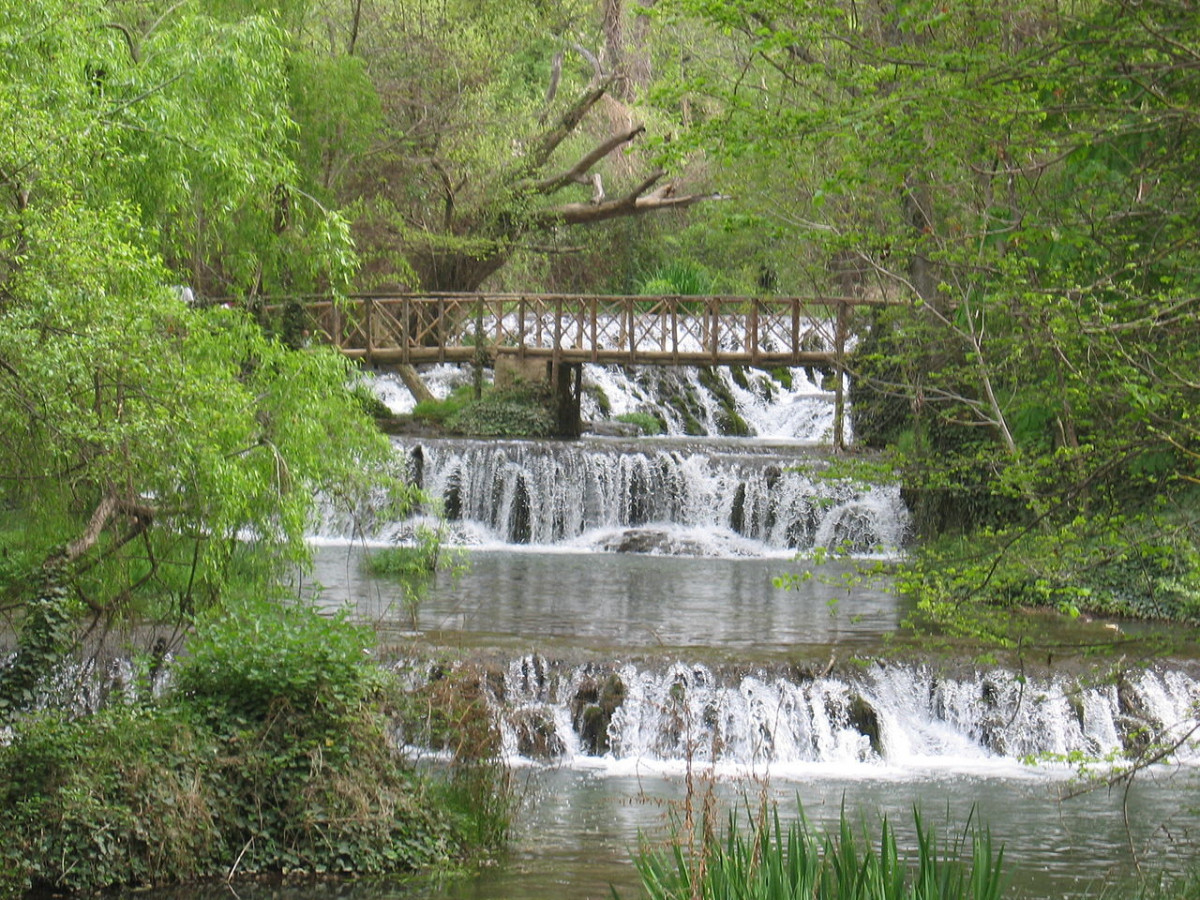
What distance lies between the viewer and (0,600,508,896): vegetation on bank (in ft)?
24.1

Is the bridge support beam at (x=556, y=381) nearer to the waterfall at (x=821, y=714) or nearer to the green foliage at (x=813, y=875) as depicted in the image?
the waterfall at (x=821, y=714)

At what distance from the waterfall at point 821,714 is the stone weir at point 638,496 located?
8.87 metres

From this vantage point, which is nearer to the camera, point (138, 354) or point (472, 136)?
point (138, 354)

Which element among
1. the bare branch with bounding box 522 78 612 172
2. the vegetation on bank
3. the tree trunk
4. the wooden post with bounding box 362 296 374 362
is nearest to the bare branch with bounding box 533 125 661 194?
the bare branch with bounding box 522 78 612 172

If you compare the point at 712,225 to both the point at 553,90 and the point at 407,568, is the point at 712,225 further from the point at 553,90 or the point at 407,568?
the point at 553,90

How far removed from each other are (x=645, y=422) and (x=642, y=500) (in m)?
5.84

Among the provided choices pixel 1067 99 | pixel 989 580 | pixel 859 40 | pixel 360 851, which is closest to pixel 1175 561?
pixel 989 580

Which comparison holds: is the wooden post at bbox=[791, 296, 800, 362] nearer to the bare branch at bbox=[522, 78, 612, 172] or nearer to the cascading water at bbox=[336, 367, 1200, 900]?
the cascading water at bbox=[336, 367, 1200, 900]

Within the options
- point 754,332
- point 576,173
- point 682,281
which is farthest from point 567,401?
point 682,281

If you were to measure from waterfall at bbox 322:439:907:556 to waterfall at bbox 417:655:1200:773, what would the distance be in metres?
8.70

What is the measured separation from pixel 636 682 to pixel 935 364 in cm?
654

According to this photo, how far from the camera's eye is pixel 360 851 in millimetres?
7883

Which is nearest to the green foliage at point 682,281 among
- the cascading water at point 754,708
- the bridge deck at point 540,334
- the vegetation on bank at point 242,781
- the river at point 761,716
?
the bridge deck at point 540,334

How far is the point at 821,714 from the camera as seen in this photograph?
11.7 metres
